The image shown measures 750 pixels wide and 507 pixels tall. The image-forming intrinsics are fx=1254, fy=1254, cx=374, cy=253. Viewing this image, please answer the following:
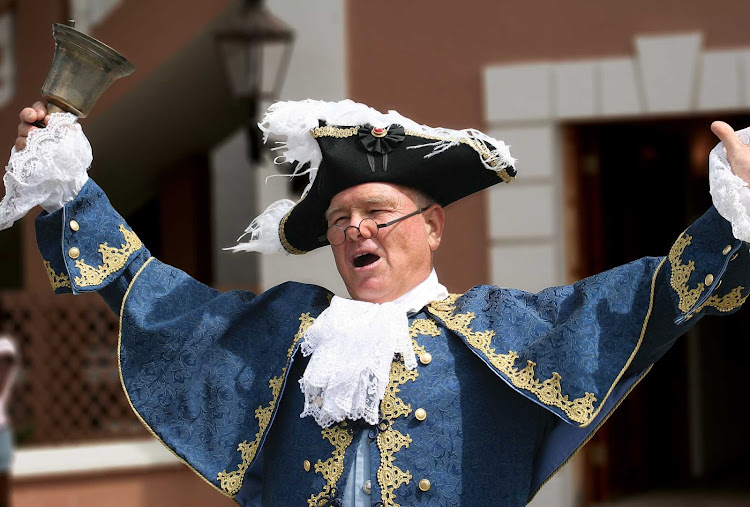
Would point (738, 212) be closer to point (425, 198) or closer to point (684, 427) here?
point (425, 198)

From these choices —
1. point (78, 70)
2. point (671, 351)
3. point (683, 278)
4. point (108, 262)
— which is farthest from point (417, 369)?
point (671, 351)

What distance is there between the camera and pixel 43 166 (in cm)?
292

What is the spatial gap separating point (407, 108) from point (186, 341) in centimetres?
380

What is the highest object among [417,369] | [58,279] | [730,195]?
[730,195]

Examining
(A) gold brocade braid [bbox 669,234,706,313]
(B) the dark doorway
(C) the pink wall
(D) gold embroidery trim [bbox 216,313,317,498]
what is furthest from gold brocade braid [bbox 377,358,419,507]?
(B) the dark doorway

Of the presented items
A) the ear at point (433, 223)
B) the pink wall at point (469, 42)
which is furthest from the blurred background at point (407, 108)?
the ear at point (433, 223)

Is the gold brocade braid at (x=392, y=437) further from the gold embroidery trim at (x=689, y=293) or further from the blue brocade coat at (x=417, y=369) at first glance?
the gold embroidery trim at (x=689, y=293)

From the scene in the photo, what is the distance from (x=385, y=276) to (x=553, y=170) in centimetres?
366

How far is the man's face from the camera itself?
2.98 metres

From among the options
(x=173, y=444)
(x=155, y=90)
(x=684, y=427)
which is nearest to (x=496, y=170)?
(x=173, y=444)

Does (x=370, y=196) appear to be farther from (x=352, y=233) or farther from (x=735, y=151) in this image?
(x=735, y=151)

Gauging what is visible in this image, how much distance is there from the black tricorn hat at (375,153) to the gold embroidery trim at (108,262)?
40cm

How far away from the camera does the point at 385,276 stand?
2994 millimetres

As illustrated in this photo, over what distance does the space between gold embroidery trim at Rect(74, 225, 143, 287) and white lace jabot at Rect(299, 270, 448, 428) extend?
50 centimetres
